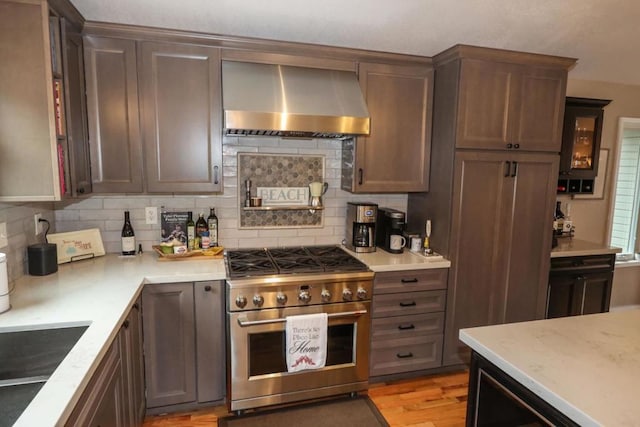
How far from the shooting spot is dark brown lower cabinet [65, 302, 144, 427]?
4.09 ft

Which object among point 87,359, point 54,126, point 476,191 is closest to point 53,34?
point 54,126

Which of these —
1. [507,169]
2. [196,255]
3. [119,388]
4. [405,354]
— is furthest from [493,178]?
[119,388]

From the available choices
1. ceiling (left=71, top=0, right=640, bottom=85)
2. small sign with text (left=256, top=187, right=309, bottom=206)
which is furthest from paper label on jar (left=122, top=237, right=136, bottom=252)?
ceiling (left=71, top=0, right=640, bottom=85)

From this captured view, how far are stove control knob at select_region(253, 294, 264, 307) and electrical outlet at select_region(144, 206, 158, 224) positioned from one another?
1.04 metres

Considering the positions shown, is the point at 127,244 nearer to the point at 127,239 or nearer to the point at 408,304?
the point at 127,239

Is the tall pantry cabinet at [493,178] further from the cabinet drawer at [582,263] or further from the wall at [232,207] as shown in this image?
the wall at [232,207]

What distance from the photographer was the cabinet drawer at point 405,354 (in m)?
2.63

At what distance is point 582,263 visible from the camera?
10.2 feet

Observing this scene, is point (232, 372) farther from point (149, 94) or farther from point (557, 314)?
point (557, 314)

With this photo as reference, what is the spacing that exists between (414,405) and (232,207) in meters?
1.88

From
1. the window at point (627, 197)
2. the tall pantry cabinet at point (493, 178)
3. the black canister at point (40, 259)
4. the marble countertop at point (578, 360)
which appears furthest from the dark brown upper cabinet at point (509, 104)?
the black canister at point (40, 259)

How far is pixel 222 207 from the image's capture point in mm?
2828

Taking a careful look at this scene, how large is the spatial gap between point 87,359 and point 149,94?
5.53 feet

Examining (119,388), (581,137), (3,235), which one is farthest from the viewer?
(581,137)
